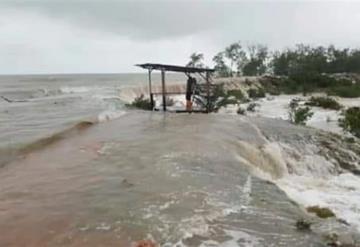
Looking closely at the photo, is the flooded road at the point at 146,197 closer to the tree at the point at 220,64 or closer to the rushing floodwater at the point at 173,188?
the rushing floodwater at the point at 173,188

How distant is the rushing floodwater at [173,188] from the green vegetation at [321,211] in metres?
0.27

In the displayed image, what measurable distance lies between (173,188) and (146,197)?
32.3 inches

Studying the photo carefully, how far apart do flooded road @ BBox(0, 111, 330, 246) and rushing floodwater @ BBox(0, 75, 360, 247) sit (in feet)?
0.08

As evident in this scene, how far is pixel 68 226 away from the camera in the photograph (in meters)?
7.78

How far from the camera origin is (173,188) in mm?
10008

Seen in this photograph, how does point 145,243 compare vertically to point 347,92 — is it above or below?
above

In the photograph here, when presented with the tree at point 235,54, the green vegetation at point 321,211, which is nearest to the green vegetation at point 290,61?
the tree at point 235,54

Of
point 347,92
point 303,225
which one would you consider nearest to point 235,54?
point 347,92

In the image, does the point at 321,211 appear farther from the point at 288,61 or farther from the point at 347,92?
the point at 288,61

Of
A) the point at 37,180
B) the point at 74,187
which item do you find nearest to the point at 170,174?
the point at 74,187

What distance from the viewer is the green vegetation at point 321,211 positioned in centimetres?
902

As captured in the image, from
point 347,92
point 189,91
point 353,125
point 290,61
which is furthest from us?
point 290,61

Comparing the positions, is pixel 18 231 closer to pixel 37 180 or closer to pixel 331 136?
pixel 37 180

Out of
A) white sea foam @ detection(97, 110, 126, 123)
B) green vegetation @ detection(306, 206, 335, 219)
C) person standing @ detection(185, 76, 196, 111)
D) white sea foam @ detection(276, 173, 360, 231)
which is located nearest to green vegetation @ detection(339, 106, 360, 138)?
white sea foam @ detection(276, 173, 360, 231)
